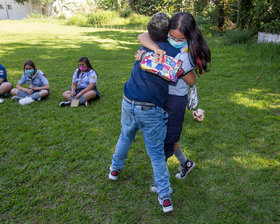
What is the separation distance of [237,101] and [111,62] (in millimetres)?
4831

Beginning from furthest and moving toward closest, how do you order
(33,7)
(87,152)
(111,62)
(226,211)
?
1. (33,7)
2. (111,62)
3. (87,152)
4. (226,211)

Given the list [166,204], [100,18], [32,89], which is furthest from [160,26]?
[100,18]

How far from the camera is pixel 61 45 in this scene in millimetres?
11109

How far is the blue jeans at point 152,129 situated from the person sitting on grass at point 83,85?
8.20 feet

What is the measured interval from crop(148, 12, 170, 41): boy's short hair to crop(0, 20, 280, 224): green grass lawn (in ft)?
5.24

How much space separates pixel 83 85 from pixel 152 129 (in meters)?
3.08

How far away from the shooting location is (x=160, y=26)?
1823 mm

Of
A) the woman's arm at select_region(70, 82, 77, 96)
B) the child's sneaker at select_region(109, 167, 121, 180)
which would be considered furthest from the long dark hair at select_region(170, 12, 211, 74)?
the woman's arm at select_region(70, 82, 77, 96)

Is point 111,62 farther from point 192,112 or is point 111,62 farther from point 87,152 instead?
point 87,152

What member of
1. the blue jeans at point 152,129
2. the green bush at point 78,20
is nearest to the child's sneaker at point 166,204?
the blue jeans at point 152,129

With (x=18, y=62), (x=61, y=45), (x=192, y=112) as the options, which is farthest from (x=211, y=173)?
(x=61, y=45)

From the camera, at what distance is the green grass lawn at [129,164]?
7.36ft

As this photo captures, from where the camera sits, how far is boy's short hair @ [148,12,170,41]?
1812mm

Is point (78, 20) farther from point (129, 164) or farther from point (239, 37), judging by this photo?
point (129, 164)
